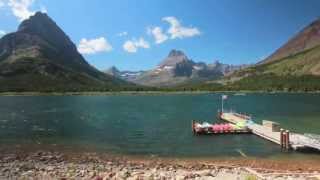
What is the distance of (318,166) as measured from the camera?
5175cm

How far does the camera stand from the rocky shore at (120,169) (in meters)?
39.7

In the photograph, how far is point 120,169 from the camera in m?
46.4

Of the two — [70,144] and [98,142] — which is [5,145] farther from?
[98,142]

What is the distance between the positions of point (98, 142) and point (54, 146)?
8.24 m

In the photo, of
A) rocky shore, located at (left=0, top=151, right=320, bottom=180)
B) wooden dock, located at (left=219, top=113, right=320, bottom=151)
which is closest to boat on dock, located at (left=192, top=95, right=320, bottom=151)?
wooden dock, located at (left=219, top=113, right=320, bottom=151)

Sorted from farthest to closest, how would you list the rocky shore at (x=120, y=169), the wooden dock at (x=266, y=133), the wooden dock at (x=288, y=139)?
the wooden dock at (x=266, y=133) → the wooden dock at (x=288, y=139) → the rocky shore at (x=120, y=169)

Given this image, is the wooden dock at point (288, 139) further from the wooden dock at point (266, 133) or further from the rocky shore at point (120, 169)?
the rocky shore at point (120, 169)

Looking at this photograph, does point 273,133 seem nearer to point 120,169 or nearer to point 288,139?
point 288,139

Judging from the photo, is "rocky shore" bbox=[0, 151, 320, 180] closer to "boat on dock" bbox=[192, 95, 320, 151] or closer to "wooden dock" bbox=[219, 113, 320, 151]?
"wooden dock" bbox=[219, 113, 320, 151]

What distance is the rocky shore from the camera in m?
39.7

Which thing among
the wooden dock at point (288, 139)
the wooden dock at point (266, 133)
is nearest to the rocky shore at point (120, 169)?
the wooden dock at point (288, 139)

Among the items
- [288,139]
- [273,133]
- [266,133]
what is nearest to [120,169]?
[288,139]

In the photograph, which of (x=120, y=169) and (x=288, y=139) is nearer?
(x=120, y=169)

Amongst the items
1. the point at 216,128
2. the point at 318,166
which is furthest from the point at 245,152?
the point at 216,128
